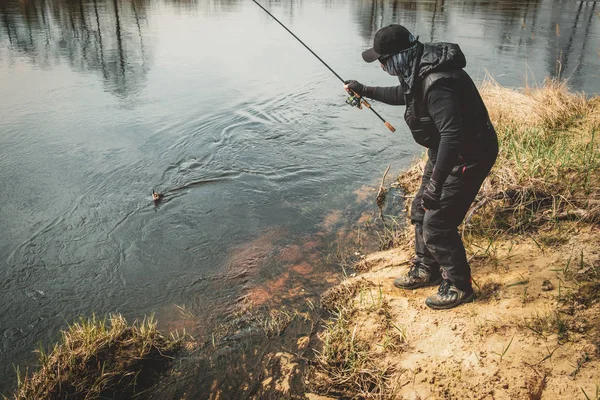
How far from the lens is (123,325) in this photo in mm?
3781

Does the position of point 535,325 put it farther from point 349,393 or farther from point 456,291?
point 349,393

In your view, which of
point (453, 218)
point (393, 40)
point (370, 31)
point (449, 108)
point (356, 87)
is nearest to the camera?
point (449, 108)

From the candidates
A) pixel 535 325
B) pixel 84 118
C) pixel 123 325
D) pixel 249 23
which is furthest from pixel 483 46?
pixel 123 325

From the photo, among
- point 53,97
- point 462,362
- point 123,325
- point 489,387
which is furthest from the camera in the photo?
point 53,97

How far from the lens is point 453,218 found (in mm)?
3299

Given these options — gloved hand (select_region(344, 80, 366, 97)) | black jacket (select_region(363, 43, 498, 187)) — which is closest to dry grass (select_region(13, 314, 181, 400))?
black jacket (select_region(363, 43, 498, 187))

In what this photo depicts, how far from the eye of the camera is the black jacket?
2861 mm

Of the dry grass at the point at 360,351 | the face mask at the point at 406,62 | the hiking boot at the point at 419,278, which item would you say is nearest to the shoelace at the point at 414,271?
the hiking boot at the point at 419,278

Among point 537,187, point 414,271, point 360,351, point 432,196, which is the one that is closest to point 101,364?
point 360,351

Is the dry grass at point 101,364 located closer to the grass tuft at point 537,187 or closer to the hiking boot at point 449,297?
the hiking boot at point 449,297

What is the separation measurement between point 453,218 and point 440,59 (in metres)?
1.27

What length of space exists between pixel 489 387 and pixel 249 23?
2504cm

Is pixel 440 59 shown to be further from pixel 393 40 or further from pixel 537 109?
pixel 537 109

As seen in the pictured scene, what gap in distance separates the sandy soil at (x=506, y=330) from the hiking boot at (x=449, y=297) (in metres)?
0.06
